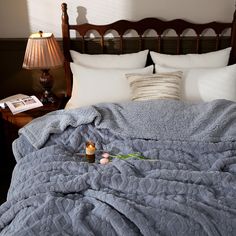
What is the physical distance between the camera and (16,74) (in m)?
2.82

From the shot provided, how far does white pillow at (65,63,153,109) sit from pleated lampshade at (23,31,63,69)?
202 mm

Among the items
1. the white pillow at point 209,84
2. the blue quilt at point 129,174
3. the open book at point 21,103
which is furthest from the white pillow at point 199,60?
the open book at point 21,103

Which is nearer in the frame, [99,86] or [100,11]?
[99,86]

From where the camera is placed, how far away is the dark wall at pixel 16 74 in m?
2.74

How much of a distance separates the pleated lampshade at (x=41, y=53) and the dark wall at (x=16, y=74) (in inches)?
12.9

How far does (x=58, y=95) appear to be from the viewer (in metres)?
2.84

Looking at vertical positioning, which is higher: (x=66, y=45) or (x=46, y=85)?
(x=66, y=45)

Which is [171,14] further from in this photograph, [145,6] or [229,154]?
[229,154]

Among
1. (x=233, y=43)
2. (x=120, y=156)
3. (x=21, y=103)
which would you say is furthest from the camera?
(x=233, y=43)

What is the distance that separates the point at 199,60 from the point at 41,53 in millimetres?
1101

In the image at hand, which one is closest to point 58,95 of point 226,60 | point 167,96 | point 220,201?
point 167,96

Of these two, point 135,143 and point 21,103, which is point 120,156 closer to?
point 135,143

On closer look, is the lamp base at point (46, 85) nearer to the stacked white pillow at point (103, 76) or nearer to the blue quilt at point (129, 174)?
the stacked white pillow at point (103, 76)

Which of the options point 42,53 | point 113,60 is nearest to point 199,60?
point 113,60
